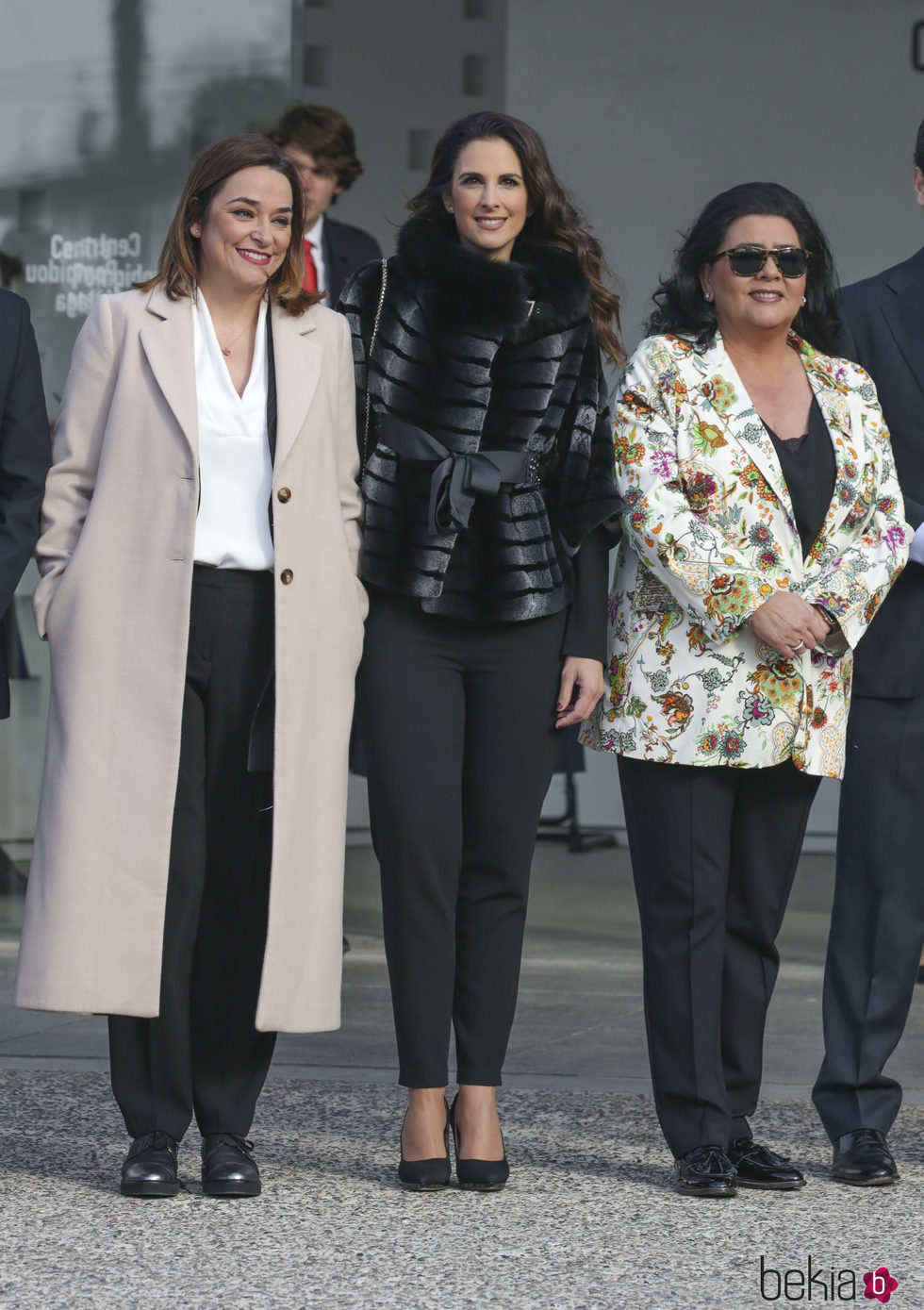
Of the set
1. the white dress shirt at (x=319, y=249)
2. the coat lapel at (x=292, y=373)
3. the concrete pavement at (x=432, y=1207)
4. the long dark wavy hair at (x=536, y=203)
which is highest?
the white dress shirt at (x=319, y=249)

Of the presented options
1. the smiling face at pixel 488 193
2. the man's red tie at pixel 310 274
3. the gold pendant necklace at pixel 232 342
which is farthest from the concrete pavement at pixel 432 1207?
the man's red tie at pixel 310 274

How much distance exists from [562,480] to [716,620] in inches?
16.7

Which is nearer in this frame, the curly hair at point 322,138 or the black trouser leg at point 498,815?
the black trouser leg at point 498,815

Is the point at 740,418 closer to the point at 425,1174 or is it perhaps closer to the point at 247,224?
the point at 247,224

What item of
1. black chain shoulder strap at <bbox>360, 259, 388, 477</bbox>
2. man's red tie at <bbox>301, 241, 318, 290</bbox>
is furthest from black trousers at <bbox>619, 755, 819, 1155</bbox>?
man's red tie at <bbox>301, 241, 318, 290</bbox>

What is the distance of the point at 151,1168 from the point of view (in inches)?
156

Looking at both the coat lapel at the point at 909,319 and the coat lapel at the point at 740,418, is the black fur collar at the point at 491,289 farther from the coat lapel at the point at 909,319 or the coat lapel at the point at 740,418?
the coat lapel at the point at 909,319

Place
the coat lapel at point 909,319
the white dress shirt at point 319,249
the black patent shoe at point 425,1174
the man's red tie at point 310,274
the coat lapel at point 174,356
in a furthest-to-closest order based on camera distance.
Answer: the white dress shirt at point 319,249 < the man's red tie at point 310,274 < the coat lapel at point 909,319 < the black patent shoe at point 425,1174 < the coat lapel at point 174,356

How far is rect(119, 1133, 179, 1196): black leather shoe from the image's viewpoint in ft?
13.0

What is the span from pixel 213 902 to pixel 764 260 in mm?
1626

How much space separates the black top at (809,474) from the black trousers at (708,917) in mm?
468

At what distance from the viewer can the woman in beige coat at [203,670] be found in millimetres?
3938

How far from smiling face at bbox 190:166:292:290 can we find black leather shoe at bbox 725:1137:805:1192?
193cm

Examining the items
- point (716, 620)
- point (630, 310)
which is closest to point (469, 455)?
point (716, 620)
